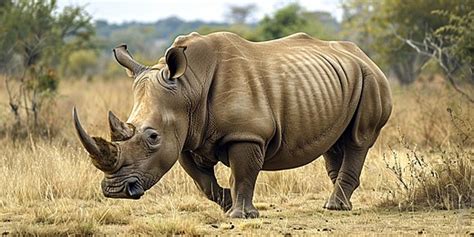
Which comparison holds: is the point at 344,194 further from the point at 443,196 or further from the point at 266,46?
the point at 266,46

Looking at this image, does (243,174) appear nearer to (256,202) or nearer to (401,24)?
(256,202)

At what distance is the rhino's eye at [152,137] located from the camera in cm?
797

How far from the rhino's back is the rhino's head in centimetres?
40

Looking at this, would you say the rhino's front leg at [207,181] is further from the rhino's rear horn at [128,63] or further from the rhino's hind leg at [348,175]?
the rhino's hind leg at [348,175]

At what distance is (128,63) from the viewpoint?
8.64m

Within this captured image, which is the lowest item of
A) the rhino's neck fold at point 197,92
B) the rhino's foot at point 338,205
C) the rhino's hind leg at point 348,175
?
the rhino's foot at point 338,205

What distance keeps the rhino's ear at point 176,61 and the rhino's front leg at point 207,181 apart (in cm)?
→ 95

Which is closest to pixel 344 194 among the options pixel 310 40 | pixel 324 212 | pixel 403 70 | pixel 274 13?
pixel 324 212

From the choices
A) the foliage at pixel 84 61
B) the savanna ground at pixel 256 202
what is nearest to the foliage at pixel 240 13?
the foliage at pixel 84 61

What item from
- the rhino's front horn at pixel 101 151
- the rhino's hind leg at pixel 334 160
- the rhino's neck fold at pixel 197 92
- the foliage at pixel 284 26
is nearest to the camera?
the rhino's front horn at pixel 101 151

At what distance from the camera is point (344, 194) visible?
9586 mm

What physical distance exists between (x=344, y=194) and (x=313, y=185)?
151 centimetres

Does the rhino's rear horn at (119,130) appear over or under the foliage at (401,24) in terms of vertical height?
under

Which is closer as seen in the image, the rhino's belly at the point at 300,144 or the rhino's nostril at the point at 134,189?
the rhino's nostril at the point at 134,189
